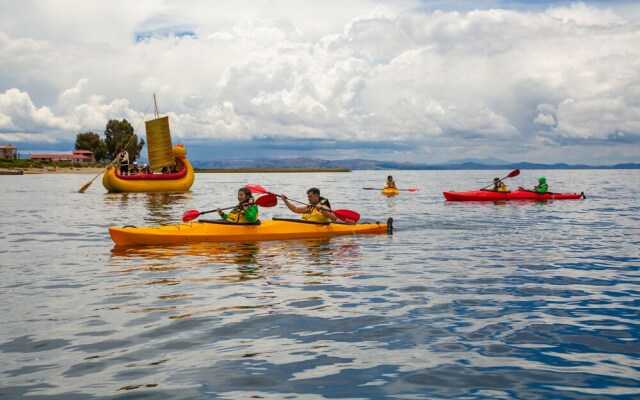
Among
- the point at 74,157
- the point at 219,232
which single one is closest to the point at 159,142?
the point at 219,232

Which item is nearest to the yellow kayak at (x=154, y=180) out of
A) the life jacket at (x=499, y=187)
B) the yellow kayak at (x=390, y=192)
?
the yellow kayak at (x=390, y=192)

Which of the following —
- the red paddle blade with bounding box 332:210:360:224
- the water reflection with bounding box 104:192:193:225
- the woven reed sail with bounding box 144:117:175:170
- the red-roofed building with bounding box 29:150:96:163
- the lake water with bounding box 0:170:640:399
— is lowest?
the lake water with bounding box 0:170:640:399

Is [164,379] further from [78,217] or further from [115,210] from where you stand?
[115,210]

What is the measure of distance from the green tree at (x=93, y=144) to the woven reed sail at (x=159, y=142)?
85.9m

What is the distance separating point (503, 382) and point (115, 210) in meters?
25.7

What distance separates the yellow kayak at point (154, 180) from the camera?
44.6 metres

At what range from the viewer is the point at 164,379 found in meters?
5.96

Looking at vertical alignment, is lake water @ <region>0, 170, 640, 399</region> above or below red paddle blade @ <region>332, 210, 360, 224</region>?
below

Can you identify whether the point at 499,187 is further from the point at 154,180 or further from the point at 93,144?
the point at 93,144

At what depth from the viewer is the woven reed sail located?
48.3 m

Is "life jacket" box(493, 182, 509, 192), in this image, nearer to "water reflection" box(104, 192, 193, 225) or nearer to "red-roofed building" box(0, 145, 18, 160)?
"water reflection" box(104, 192, 193, 225)

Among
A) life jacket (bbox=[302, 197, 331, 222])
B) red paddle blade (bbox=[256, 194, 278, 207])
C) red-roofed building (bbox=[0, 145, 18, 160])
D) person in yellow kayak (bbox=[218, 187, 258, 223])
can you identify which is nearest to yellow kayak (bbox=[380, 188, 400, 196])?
life jacket (bbox=[302, 197, 331, 222])

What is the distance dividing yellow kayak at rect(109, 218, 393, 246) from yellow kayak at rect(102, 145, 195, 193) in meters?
29.9

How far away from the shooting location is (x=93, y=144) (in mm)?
130875
